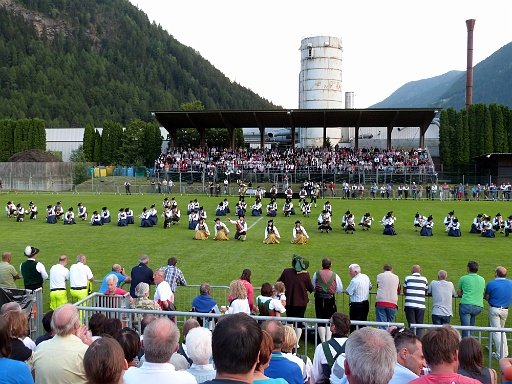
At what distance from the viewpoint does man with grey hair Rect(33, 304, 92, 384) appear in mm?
4348

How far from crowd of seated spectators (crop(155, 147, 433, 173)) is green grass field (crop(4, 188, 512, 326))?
15.3m

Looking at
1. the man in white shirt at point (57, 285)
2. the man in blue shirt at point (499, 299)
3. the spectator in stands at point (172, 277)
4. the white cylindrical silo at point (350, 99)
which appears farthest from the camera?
the white cylindrical silo at point (350, 99)

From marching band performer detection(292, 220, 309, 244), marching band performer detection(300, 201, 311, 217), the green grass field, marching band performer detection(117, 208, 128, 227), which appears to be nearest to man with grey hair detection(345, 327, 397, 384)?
the green grass field

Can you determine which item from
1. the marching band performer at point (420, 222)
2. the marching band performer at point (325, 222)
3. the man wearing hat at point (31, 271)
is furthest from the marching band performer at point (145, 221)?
the man wearing hat at point (31, 271)

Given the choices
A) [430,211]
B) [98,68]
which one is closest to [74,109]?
[98,68]

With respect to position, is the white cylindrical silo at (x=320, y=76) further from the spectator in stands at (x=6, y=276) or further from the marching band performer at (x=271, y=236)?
the spectator in stands at (x=6, y=276)

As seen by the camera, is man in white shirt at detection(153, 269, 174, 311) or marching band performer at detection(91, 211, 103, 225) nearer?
man in white shirt at detection(153, 269, 174, 311)

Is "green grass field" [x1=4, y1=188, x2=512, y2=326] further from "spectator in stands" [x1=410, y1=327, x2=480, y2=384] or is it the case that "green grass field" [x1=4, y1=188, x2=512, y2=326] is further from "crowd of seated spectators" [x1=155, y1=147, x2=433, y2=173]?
"crowd of seated spectators" [x1=155, y1=147, x2=433, y2=173]

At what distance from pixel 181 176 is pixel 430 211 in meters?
22.3

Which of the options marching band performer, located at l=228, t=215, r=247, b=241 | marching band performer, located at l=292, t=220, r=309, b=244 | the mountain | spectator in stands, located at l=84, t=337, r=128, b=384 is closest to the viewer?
spectator in stands, located at l=84, t=337, r=128, b=384

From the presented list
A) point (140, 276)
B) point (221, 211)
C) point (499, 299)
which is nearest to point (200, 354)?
point (140, 276)

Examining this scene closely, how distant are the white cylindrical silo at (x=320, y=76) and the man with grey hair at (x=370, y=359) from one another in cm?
6483

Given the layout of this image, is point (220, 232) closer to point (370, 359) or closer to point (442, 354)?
point (442, 354)

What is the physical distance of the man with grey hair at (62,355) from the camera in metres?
4.35
